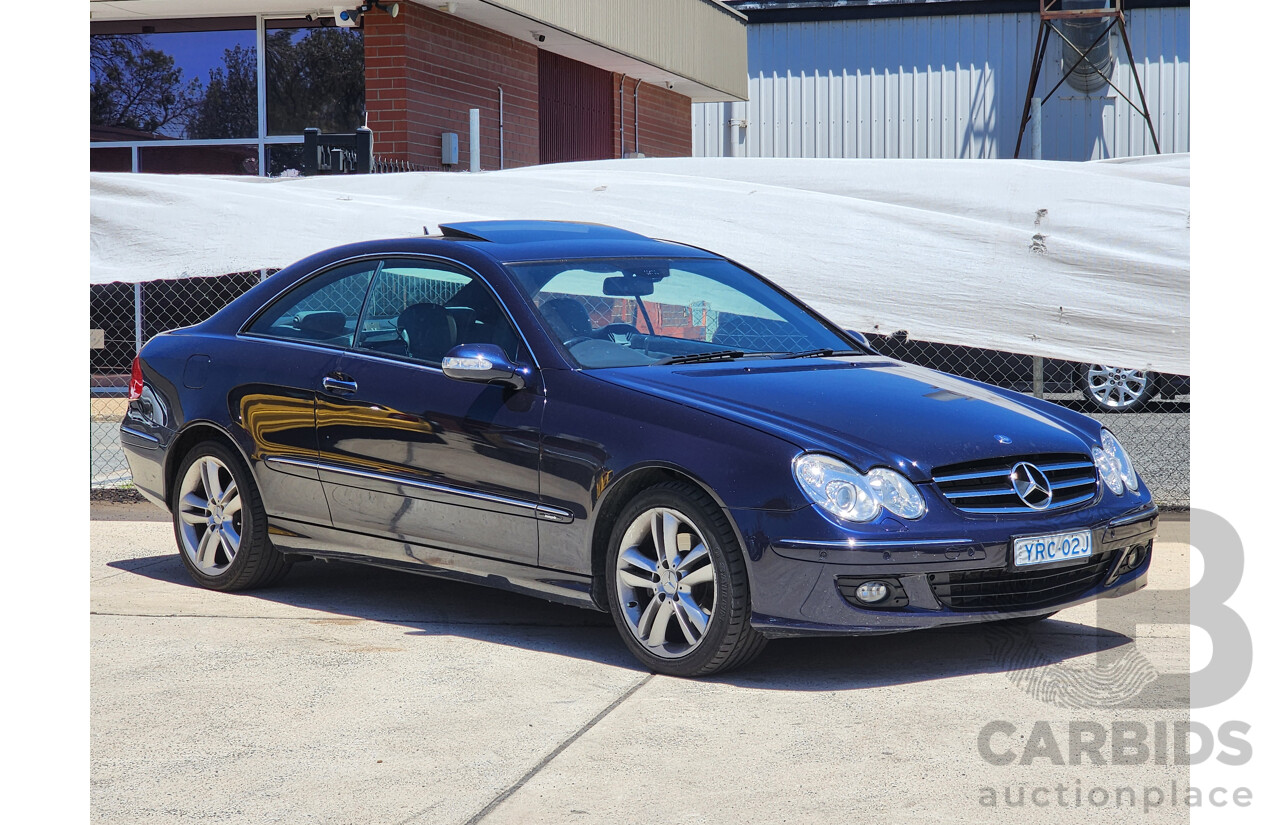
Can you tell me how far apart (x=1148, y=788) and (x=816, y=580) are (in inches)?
48.9

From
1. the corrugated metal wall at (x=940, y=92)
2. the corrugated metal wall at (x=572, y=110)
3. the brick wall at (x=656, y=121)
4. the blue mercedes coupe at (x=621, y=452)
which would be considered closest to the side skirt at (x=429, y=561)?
the blue mercedes coupe at (x=621, y=452)

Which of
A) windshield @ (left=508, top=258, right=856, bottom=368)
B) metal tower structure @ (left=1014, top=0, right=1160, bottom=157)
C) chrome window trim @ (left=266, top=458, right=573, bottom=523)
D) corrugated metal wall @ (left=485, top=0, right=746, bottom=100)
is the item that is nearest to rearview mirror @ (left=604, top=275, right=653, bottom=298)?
windshield @ (left=508, top=258, right=856, bottom=368)

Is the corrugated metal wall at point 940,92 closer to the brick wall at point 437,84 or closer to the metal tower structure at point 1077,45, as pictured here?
the metal tower structure at point 1077,45

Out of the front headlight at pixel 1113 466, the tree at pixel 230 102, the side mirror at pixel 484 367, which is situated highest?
the tree at pixel 230 102

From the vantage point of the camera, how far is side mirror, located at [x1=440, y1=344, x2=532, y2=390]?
554 cm

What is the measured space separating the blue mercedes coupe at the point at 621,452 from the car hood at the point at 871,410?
0.5 inches

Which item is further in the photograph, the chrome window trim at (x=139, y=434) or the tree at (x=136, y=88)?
the tree at (x=136, y=88)

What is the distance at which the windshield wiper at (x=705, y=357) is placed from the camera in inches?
226

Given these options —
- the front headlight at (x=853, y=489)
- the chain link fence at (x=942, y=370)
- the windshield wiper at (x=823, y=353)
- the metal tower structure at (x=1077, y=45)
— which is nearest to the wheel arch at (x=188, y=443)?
the windshield wiper at (x=823, y=353)

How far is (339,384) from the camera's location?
6.18 meters

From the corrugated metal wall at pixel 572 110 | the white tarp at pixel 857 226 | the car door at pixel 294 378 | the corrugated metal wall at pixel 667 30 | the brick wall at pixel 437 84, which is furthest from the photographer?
the corrugated metal wall at pixel 572 110

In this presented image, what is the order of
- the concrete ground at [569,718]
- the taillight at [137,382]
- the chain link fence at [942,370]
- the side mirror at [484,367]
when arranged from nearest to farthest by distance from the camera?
the concrete ground at [569,718], the side mirror at [484,367], the taillight at [137,382], the chain link fence at [942,370]

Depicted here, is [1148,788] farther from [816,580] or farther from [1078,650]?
[1078,650]

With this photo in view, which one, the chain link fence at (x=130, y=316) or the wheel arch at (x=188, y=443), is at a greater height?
the chain link fence at (x=130, y=316)
